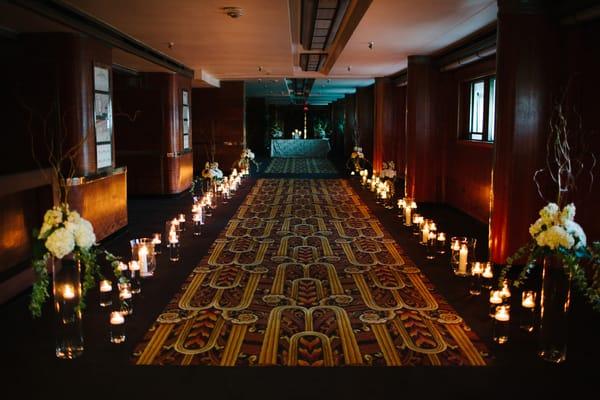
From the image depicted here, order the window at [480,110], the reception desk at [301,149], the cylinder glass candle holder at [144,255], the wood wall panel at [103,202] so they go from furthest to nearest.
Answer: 1. the reception desk at [301,149]
2. the window at [480,110]
3. the wood wall panel at [103,202]
4. the cylinder glass candle holder at [144,255]

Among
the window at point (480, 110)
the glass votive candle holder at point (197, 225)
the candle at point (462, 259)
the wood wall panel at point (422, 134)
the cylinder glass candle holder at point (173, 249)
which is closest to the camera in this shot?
the candle at point (462, 259)

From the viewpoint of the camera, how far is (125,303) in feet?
16.1

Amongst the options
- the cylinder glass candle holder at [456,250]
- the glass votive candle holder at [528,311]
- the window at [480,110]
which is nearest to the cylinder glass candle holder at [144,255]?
the cylinder glass candle holder at [456,250]

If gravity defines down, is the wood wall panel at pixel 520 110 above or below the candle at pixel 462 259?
above

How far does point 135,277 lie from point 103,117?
337 cm

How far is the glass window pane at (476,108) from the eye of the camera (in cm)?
1060

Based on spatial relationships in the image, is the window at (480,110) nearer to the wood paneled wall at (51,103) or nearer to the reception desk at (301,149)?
the wood paneled wall at (51,103)

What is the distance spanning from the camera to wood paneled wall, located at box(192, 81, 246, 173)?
19062 mm

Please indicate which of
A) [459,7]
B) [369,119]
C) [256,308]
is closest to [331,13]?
[459,7]

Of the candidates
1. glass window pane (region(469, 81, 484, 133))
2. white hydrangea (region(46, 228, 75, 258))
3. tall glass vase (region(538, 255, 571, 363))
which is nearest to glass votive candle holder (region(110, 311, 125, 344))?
white hydrangea (region(46, 228, 75, 258))

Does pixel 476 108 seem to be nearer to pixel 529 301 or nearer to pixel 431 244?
pixel 431 244

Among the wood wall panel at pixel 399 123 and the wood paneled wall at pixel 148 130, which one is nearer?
the wood paneled wall at pixel 148 130

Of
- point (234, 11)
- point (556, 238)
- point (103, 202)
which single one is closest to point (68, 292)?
point (556, 238)

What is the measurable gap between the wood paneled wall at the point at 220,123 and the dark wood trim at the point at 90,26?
761 centimetres
